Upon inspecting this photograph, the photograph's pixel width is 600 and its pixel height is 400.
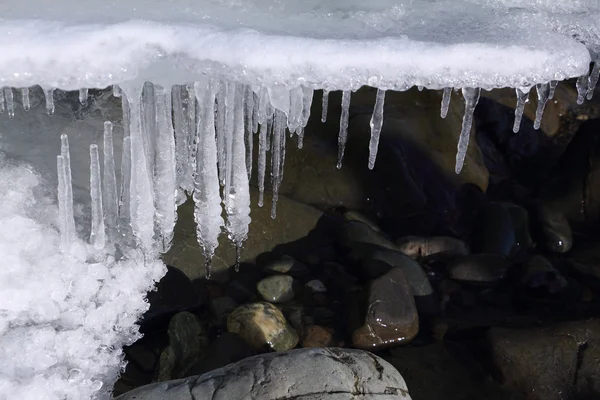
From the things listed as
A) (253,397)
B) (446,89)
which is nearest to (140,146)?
(253,397)

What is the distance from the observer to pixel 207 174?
11.2ft

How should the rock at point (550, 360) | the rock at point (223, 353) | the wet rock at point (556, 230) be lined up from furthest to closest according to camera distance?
1. the wet rock at point (556, 230)
2. the rock at point (550, 360)
3. the rock at point (223, 353)

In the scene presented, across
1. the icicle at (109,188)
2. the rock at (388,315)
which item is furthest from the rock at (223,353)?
the icicle at (109,188)

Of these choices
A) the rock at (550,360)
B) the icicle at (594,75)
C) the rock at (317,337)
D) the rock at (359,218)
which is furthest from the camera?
the rock at (359,218)

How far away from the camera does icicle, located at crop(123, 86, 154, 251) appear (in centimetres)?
306

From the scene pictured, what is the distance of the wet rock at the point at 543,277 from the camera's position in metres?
5.11

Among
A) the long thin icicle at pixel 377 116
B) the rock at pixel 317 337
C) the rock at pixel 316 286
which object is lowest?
the rock at pixel 317 337

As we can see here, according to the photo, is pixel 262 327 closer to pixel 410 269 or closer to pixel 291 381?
pixel 291 381

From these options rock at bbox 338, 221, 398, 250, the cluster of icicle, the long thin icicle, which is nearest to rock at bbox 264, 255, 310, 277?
rock at bbox 338, 221, 398, 250

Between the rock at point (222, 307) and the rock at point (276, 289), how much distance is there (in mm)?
230

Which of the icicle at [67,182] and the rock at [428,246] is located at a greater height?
the icicle at [67,182]

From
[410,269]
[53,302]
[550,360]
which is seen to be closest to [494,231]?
[410,269]

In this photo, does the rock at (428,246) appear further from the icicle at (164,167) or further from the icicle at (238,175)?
the icicle at (164,167)

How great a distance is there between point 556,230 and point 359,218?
5.71 feet
